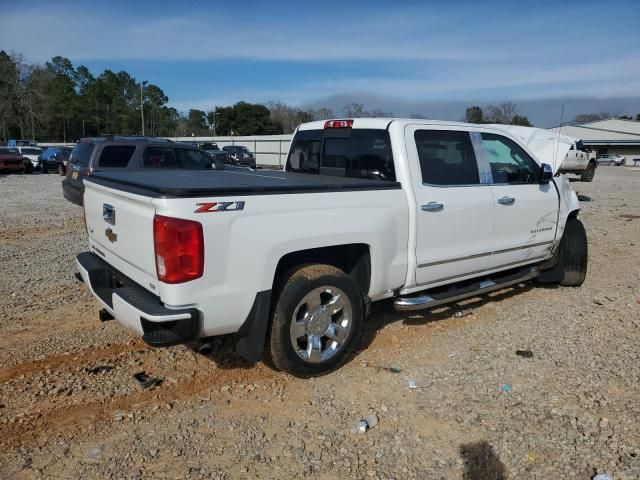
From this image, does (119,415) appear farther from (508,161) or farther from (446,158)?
(508,161)

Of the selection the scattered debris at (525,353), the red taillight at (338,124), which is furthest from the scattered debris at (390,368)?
the red taillight at (338,124)

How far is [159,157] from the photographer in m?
11.5

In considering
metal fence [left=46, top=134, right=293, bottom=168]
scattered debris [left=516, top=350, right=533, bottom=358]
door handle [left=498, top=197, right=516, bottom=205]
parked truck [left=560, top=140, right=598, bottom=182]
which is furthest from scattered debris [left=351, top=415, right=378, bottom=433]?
metal fence [left=46, top=134, right=293, bottom=168]

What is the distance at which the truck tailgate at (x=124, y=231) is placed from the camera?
10.3 feet

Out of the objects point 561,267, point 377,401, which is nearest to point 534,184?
point 561,267

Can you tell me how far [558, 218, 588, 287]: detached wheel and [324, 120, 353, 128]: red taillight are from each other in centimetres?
306

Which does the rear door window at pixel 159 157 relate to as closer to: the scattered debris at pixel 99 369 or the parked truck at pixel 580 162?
the scattered debris at pixel 99 369

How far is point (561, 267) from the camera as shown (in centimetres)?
601

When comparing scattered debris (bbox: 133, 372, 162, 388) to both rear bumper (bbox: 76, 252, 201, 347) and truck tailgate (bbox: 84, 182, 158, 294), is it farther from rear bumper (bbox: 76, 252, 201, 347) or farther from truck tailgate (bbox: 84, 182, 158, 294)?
truck tailgate (bbox: 84, 182, 158, 294)

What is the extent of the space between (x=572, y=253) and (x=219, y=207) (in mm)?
4652

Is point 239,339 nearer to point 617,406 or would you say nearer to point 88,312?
point 88,312

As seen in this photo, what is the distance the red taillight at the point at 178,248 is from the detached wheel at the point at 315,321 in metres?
0.73

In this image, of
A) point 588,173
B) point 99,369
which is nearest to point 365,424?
point 99,369

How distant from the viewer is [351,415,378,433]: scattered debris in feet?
10.4
